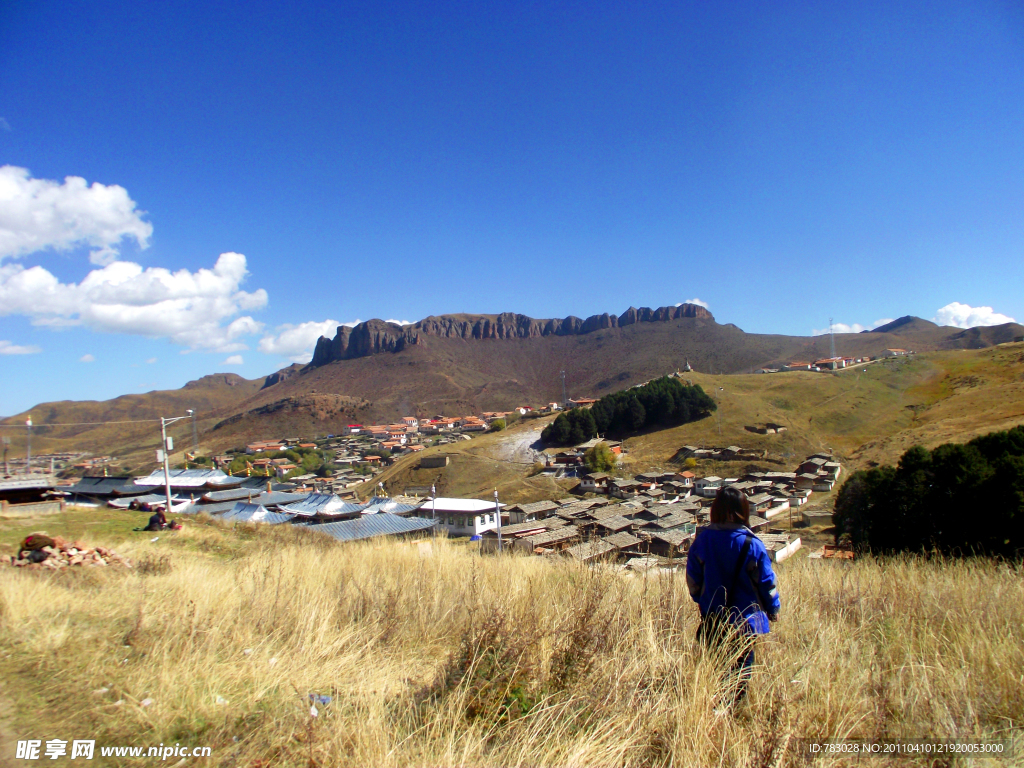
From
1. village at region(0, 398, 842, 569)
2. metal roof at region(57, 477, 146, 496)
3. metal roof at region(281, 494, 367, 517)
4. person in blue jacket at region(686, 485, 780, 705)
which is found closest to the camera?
person in blue jacket at region(686, 485, 780, 705)

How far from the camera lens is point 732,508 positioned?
9.09 ft

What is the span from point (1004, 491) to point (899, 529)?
13.9 feet

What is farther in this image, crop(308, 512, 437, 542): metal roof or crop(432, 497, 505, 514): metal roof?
crop(432, 497, 505, 514): metal roof

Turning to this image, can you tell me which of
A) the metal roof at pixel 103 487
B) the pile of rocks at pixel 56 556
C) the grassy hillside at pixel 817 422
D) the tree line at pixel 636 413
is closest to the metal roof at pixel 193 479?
the metal roof at pixel 103 487

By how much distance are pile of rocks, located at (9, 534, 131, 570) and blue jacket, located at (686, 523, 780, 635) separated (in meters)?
6.49

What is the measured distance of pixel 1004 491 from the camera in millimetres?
15789

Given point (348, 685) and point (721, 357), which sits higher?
point (721, 357)

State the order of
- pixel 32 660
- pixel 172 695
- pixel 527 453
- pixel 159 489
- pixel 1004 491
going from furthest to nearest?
pixel 527 453 < pixel 159 489 < pixel 1004 491 < pixel 32 660 < pixel 172 695

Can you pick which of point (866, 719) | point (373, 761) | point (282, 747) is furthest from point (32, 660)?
point (866, 719)

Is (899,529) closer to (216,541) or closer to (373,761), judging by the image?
(216,541)

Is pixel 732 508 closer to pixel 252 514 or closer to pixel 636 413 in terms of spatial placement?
pixel 252 514

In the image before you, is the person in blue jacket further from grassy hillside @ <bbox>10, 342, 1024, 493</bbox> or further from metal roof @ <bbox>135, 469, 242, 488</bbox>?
metal roof @ <bbox>135, 469, 242, 488</bbox>

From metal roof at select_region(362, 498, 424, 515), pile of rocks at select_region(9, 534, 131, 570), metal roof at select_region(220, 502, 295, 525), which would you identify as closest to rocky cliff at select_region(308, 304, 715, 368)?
metal roof at select_region(362, 498, 424, 515)

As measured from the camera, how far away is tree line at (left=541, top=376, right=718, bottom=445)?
220 feet
